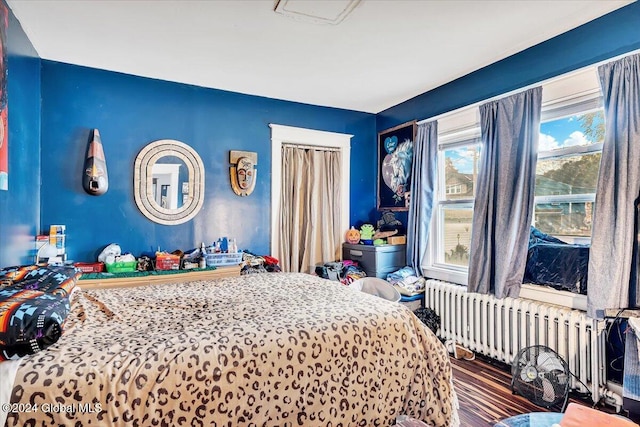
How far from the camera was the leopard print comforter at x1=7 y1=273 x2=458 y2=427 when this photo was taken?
1144 millimetres

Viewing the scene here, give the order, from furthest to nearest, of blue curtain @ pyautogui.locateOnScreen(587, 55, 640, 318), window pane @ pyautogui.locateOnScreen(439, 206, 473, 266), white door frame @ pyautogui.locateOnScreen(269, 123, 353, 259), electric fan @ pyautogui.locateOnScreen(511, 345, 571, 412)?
1. white door frame @ pyautogui.locateOnScreen(269, 123, 353, 259)
2. window pane @ pyautogui.locateOnScreen(439, 206, 473, 266)
3. electric fan @ pyautogui.locateOnScreen(511, 345, 571, 412)
4. blue curtain @ pyautogui.locateOnScreen(587, 55, 640, 318)

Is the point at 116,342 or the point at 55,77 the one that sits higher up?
the point at 55,77

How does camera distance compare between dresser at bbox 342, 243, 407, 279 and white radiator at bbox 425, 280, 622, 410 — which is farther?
dresser at bbox 342, 243, 407, 279

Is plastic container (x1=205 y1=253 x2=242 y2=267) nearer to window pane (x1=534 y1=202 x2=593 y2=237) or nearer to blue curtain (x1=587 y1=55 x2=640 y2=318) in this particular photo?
window pane (x1=534 y1=202 x2=593 y2=237)

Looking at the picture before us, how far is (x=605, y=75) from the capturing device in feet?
7.24

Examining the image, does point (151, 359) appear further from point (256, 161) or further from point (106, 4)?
point (256, 161)

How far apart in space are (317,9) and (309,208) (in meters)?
2.31

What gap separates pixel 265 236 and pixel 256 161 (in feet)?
2.79

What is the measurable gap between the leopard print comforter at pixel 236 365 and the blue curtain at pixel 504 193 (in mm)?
1345

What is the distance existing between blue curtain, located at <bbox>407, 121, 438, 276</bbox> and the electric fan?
1393 millimetres

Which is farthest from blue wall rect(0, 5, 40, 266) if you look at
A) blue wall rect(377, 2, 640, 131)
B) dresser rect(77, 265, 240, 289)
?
blue wall rect(377, 2, 640, 131)

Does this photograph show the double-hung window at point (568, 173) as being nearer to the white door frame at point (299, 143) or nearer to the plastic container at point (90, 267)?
the white door frame at point (299, 143)

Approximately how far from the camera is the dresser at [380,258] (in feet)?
12.3

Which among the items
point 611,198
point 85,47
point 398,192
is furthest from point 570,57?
point 85,47
